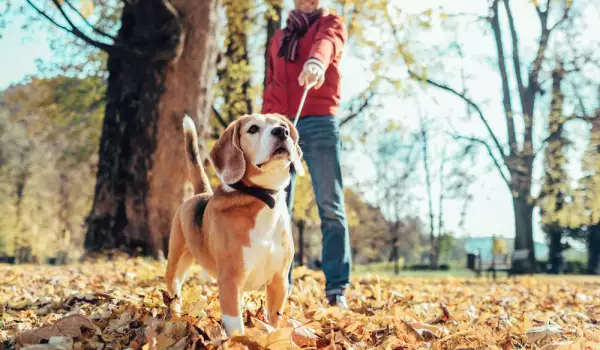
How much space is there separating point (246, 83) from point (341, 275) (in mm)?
11614

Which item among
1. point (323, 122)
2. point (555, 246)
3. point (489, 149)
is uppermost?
point (489, 149)

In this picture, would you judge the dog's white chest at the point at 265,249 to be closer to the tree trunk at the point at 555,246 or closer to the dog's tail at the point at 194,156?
the dog's tail at the point at 194,156

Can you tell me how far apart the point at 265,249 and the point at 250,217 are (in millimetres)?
174

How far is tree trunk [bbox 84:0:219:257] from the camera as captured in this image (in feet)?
27.2

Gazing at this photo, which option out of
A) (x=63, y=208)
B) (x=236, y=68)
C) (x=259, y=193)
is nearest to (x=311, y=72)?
(x=259, y=193)

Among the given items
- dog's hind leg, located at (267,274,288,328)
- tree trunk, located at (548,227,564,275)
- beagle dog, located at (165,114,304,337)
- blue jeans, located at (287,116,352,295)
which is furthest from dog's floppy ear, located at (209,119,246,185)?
tree trunk, located at (548,227,564,275)

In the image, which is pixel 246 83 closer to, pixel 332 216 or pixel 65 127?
pixel 65 127

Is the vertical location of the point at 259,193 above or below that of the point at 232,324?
above

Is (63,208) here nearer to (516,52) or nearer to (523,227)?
(523,227)

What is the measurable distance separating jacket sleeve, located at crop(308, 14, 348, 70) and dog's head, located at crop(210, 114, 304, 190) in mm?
1289

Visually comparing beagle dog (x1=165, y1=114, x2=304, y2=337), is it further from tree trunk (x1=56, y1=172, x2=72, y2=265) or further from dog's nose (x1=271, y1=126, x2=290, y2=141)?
tree trunk (x1=56, y1=172, x2=72, y2=265)

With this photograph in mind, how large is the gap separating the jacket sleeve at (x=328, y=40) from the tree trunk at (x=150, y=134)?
4636mm

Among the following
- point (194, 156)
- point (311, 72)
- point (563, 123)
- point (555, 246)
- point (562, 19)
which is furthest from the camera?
point (555, 246)

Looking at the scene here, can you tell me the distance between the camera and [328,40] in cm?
404
